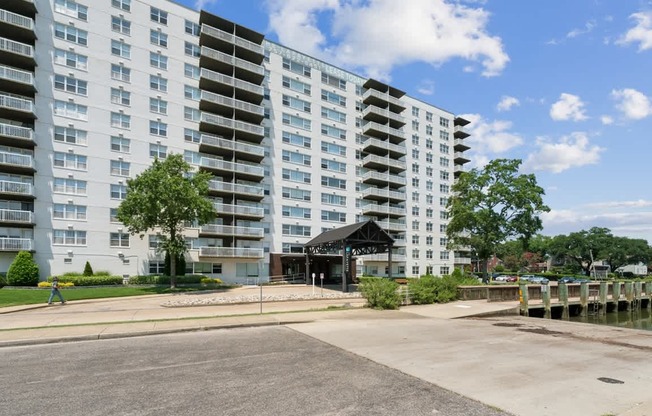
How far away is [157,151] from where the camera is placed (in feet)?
148

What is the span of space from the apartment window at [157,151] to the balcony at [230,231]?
31.7 feet

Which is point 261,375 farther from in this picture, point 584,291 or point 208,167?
point 208,167

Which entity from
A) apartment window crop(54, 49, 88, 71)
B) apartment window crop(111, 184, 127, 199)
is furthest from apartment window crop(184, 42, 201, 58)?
apartment window crop(111, 184, 127, 199)

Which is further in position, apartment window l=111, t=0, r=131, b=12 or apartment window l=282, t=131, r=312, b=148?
apartment window l=282, t=131, r=312, b=148

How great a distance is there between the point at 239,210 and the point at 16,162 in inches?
873

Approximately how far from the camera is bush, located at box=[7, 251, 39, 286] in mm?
33469

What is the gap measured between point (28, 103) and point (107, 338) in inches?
1371

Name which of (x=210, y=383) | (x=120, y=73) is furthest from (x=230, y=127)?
(x=210, y=383)

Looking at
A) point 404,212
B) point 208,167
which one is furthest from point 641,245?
point 208,167

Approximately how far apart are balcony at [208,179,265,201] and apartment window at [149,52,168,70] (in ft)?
49.0

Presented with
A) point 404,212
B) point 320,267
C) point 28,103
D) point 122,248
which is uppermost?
point 28,103

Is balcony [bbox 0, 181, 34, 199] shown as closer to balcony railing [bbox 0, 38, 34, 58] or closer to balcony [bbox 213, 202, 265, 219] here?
balcony railing [bbox 0, 38, 34, 58]

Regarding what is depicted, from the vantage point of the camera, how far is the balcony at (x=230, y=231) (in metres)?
45.9

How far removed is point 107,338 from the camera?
13156mm
